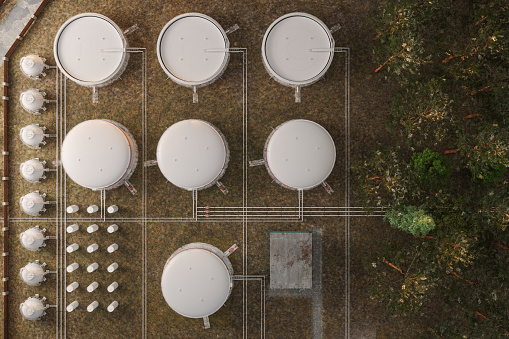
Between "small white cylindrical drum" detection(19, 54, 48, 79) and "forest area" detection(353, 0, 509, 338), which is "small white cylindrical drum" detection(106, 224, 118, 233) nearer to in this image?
"small white cylindrical drum" detection(19, 54, 48, 79)

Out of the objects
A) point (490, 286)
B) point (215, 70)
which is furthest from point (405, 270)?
point (215, 70)

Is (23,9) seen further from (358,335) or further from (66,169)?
A: (358,335)

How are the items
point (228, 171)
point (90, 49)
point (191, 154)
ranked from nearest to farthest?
point (191, 154) → point (90, 49) → point (228, 171)

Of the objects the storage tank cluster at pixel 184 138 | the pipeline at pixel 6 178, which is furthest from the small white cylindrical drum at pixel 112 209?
the pipeline at pixel 6 178

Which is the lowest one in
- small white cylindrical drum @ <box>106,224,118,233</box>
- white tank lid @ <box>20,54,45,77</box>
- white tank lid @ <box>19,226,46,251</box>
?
white tank lid @ <box>19,226,46,251</box>

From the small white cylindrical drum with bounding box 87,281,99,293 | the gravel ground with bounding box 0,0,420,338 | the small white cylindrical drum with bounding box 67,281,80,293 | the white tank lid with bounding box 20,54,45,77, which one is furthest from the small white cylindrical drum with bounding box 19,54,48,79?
the small white cylindrical drum with bounding box 87,281,99,293

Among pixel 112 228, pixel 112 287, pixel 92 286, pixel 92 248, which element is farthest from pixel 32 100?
pixel 112 287

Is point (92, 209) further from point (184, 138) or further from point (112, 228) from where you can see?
point (184, 138)
